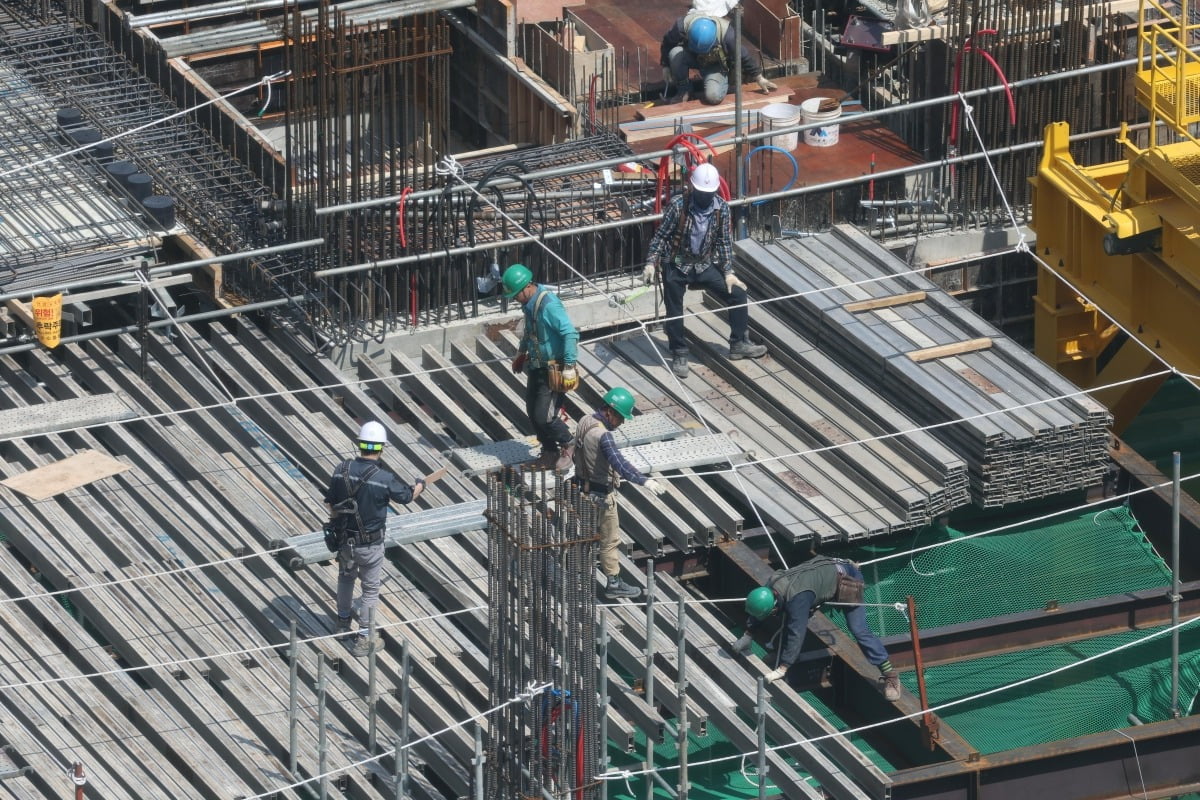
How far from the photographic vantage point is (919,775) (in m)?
25.9

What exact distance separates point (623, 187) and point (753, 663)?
264 inches

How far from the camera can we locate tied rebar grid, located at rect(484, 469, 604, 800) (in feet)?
79.3

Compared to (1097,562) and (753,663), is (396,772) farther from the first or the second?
(1097,562)

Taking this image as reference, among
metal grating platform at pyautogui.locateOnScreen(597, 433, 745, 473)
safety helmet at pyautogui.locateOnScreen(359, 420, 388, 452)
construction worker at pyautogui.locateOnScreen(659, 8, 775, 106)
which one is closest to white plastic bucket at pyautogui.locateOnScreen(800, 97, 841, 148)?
construction worker at pyautogui.locateOnScreen(659, 8, 775, 106)

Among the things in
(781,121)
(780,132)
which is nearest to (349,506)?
(780,132)

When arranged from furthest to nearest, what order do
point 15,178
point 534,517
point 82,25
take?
point 82,25
point 15,178
point 534,517

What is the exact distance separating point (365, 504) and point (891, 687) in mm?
Result: 4623

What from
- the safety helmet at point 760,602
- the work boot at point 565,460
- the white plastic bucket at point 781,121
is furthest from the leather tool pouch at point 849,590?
the white plastic bucket at point 781,121

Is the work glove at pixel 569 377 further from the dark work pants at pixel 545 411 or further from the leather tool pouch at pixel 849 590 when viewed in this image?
the leather tool pouch at pixel 849 590

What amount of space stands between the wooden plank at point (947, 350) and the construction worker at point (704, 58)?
522 cm

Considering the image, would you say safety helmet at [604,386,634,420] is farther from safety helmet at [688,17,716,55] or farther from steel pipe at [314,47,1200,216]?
safety helmet at [688,17,716,55]

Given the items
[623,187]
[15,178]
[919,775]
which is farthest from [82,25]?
[919,775]

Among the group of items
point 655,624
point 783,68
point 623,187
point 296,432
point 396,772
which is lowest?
point 396,772

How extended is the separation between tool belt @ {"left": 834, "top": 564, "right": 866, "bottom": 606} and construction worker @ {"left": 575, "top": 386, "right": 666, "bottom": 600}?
1790 millimetres
